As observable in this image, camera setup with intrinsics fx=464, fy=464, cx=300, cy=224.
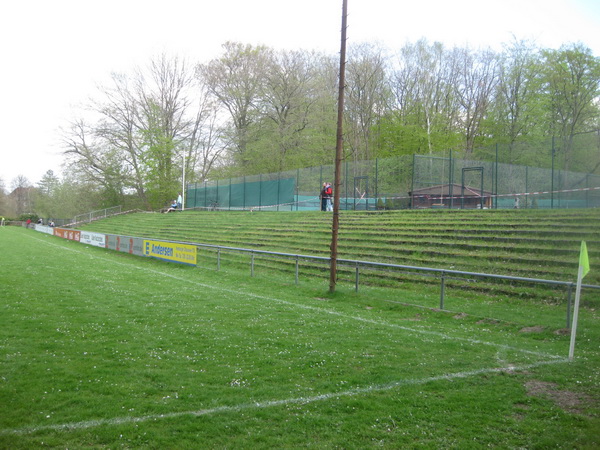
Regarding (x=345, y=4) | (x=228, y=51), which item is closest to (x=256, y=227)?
(x=345, y=4)

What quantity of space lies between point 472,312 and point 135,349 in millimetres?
6895

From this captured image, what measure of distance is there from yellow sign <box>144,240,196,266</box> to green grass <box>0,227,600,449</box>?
8345mm

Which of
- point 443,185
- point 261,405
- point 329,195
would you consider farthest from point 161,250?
point 261,405

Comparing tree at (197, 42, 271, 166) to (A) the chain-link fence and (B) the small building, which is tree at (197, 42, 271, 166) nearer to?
(A) the chain-link fence

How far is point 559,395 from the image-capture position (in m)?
5.08

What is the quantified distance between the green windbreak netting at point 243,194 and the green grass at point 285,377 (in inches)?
934

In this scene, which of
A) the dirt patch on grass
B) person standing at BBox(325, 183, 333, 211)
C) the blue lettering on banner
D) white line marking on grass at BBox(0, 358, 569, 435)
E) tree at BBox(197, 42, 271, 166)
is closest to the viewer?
white line marking on grass at BBox(0, 358, 569, 435)

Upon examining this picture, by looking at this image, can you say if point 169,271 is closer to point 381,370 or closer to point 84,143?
point 381,370

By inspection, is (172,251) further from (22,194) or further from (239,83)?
(22,194)

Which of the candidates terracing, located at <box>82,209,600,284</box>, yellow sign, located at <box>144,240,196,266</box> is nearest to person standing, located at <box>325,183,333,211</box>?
terracing, located at <box>82,209,600,284</box>

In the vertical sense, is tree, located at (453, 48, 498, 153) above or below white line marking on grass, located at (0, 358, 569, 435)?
above

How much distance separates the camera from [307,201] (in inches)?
1260

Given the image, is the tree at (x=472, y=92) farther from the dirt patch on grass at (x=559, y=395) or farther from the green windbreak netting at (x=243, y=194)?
the dirt patch on grass at (x=559, y=395)

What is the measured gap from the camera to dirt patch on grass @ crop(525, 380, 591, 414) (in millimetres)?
4743
